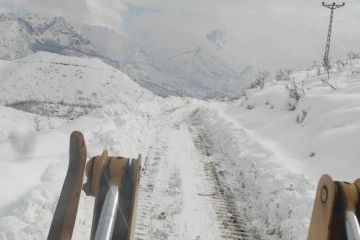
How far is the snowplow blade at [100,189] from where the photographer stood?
301 cm

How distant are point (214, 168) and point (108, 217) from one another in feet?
25.4

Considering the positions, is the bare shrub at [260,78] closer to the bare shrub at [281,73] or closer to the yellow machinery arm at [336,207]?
the bare shrub at [281,73]

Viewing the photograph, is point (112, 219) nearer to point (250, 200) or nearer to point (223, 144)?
point (250, 200)

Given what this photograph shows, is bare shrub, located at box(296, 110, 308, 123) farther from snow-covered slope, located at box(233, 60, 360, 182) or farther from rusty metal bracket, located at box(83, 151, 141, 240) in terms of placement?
rusty metal bracket, located at box(83, 151, 141, 240)

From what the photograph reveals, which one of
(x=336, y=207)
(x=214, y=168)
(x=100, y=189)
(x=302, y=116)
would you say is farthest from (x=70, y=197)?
(x=302, y=116)

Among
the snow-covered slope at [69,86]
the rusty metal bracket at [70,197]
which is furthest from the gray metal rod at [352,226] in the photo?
the snow-covered slope at [69,86]

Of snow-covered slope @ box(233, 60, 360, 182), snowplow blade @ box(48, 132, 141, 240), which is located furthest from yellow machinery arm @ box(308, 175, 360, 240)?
snow-covered slope @ box(233, 60, 360, 182)

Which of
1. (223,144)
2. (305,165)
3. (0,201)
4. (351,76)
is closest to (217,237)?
(0,201)

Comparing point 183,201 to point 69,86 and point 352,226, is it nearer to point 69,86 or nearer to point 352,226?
point 352,226

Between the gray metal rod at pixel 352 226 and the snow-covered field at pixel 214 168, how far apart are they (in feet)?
11.1

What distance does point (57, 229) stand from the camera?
295 cm

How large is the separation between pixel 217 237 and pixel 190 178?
309 centimetres

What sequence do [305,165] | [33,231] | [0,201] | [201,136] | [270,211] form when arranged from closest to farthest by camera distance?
[33,231]
[0,201]
[270,211]
[305,165]
[201,136]

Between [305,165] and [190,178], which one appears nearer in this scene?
[190,178]
